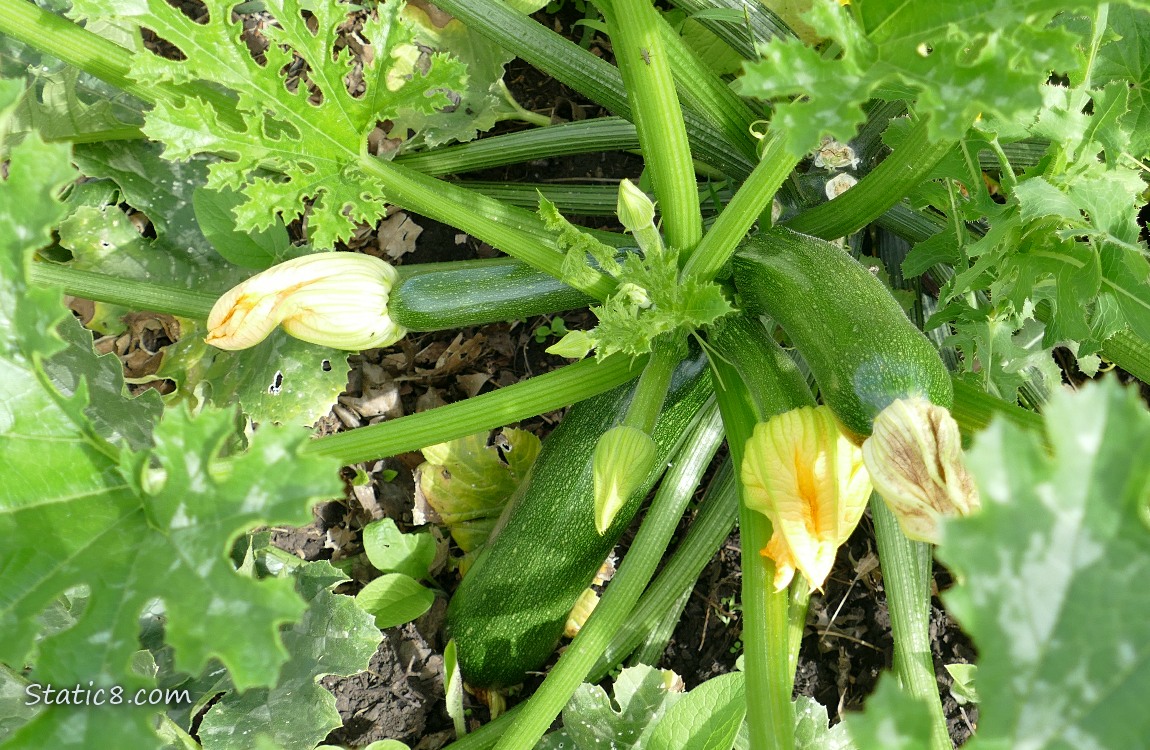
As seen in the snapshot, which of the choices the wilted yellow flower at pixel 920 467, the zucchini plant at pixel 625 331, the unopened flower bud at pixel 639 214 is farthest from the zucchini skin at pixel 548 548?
the wilted yellow flower at pixel 920 467

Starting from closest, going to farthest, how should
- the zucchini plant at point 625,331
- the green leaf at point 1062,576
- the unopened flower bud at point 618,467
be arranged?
the green leaf at point 1062,576 → the zucchini plant at point 625,331 → the unopened flower bud at point 618,467

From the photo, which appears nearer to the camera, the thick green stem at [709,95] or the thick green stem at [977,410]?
the thick green stem at [977,410]

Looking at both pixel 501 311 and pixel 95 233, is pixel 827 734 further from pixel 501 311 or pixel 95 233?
pixel 95 233

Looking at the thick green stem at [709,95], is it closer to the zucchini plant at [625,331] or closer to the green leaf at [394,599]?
the zucchini plant at [625,331]

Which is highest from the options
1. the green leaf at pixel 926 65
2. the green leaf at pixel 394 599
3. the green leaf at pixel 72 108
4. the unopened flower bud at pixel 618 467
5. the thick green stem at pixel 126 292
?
the green leaf at pixel 926 65

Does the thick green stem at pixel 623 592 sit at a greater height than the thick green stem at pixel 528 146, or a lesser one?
lesser

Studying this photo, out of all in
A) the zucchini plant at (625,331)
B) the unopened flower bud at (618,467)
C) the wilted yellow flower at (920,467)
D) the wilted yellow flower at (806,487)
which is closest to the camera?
the zucchini plant at (625,331)

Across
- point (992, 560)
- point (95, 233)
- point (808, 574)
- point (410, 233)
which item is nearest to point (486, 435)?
point (410, 233)

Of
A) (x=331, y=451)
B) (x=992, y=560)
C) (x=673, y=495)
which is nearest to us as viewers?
(x=992, y=560)
